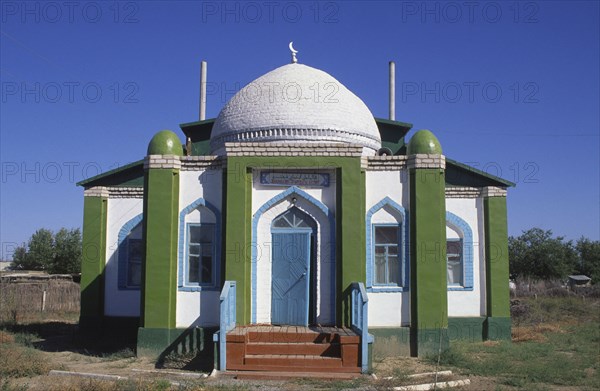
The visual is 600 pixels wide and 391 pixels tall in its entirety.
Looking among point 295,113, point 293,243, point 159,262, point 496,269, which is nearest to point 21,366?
point 159,262

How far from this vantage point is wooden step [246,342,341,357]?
33.4 ft

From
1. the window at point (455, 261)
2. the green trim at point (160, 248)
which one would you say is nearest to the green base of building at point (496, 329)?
the window at point (455, 261)

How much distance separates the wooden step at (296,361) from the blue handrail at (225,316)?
0.39 metres

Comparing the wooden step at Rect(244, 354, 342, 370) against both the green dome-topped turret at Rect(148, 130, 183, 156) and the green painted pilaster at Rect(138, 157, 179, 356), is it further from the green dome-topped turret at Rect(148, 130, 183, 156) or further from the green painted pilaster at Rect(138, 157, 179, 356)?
the green dome-topped turret at Rect(148, 130, 183, 156)

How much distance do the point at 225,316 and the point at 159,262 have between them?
7.58 feet

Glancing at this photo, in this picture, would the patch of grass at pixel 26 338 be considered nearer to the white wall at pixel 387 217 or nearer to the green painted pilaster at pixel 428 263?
the white wall at pixel 387 217

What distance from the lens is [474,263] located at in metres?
14.5

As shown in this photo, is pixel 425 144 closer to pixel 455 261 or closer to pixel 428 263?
pixel 428 263

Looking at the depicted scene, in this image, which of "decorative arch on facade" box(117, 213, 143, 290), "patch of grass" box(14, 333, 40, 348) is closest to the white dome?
"decorative arch on facade" box(117, 213, 143, 290)

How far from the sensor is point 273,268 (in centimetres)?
1183

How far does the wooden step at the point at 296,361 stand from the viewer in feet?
32.2

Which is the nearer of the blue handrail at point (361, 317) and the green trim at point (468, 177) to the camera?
the blue handrail at point (361, 317)

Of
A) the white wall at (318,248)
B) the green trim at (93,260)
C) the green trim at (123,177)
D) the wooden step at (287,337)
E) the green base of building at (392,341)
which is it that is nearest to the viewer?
the wooden step at (287,337)

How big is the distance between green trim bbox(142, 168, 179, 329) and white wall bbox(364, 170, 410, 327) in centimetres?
392
